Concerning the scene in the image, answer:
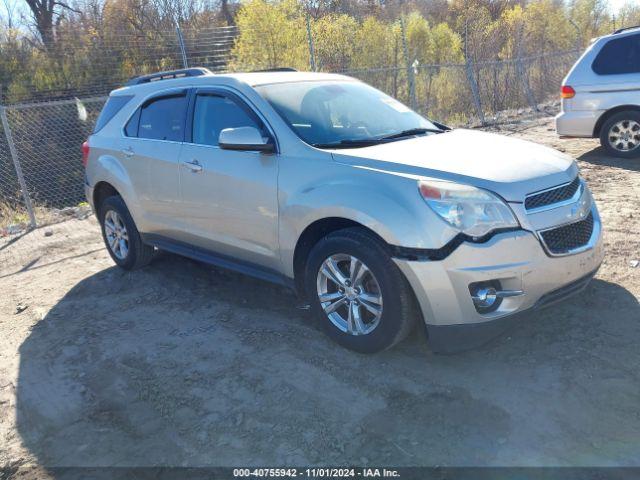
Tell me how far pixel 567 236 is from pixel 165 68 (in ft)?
51.4

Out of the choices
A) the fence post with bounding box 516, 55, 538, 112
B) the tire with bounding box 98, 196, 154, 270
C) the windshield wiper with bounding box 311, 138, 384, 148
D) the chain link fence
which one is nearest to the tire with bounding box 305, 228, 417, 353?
the windshield wiper with bounding box 311, 138, 384, 148

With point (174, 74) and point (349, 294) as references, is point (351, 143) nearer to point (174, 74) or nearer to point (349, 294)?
point (349, 294)

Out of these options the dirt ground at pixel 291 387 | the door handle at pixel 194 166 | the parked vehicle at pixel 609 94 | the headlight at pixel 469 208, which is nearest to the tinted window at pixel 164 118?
the door handle at pixel 194 166

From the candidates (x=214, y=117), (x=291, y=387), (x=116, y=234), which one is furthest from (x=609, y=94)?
(x=291, y=387)

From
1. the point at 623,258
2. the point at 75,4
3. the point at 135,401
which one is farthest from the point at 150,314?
the point at 75,4

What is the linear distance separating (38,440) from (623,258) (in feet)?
15.1

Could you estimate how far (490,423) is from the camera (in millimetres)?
2973

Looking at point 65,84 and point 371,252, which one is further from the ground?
point 65,84

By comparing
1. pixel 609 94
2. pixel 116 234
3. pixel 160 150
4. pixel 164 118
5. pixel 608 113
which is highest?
pixel 164 118

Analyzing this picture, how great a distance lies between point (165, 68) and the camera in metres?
17.0

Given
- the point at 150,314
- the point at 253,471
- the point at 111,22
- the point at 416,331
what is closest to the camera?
the point at 253,471

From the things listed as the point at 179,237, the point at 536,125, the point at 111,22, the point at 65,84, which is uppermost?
the point at 111,22

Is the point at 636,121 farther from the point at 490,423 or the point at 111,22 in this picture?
the point at 111,22

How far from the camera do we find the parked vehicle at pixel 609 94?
8.34m
